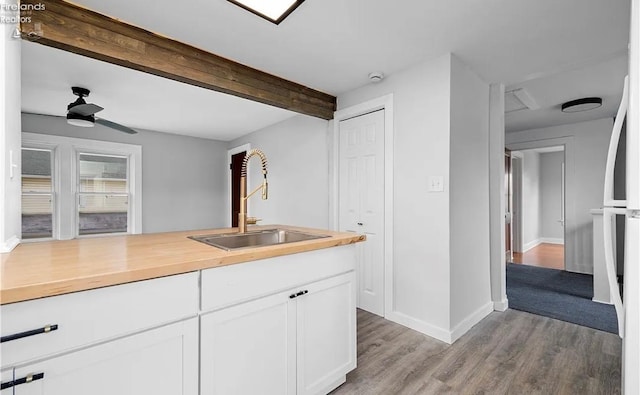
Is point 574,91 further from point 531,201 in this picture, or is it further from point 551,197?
point 551,197

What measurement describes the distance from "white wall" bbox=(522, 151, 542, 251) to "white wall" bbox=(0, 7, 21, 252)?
7.84 metres

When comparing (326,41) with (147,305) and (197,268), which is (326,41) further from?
(147,305)

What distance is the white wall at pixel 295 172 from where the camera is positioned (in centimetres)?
356

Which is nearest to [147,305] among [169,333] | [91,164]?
[169,333]

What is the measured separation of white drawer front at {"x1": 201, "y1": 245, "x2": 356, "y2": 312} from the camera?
1.18 metres

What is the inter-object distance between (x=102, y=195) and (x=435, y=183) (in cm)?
490

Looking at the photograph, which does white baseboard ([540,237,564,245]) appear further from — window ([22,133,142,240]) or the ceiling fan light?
the ceiling fan light

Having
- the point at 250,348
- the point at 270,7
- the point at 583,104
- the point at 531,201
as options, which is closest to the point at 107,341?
the point at 250,348

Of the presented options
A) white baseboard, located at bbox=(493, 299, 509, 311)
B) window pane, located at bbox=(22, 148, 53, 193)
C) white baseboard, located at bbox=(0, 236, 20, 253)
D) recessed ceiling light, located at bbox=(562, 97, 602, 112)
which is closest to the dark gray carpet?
white baseboard, located at bbox=(493, 299, 509, 311)

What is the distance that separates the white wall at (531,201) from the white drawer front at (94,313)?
7.37m

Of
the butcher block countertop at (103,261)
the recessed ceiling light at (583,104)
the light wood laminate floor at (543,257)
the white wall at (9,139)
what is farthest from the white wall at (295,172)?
the light wood laminate floor at (543,257)

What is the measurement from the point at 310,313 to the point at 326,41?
6.30 feet

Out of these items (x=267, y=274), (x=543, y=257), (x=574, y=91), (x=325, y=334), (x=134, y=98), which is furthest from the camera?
(x=543, y=257)

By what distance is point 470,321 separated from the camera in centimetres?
256
